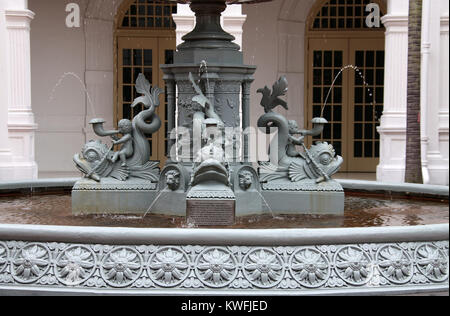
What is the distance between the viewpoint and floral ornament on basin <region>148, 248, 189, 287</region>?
450cm

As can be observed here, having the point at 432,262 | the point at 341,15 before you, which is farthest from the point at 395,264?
the point at 341,15

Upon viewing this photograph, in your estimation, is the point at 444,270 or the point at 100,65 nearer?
the point at 444,270

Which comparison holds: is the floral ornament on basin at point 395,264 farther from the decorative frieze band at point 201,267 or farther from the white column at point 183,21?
the white column at point 183,21

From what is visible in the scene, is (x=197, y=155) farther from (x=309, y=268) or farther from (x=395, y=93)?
(x=395, y=93)

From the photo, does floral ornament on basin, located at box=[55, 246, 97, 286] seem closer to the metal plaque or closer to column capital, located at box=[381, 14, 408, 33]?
the metal plaque

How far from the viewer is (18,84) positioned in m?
15.2

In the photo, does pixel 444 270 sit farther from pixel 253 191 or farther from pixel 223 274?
pixel 253 191

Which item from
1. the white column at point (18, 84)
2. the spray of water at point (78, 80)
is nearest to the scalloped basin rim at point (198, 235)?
the white column at point (18, 84)

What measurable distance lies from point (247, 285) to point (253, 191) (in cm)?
211

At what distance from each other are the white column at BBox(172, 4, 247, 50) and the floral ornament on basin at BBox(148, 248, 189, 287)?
1017 centimetres

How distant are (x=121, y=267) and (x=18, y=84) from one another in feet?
37.2

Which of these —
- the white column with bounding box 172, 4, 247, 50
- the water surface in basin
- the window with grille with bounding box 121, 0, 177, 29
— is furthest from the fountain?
the window with grille with bounding box 121, 0, 177, 29

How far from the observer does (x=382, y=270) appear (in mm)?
4660
